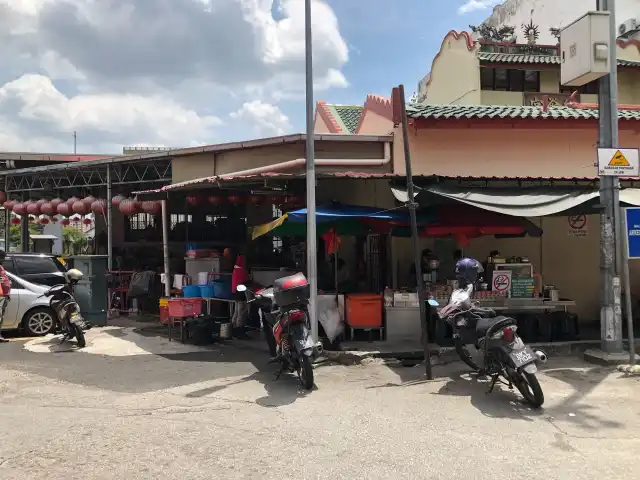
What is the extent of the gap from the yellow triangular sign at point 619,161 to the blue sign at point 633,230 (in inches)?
31.7

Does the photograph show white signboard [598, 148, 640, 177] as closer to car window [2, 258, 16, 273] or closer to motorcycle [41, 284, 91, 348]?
motorcycle [41, 284, 91, 348]

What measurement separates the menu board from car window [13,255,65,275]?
8963 millimetres

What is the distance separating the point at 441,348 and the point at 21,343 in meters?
7.40

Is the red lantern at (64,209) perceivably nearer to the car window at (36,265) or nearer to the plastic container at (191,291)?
the car window at (36,265)

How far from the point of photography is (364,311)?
9188 millimetres

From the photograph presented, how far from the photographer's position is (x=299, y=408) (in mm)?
5988

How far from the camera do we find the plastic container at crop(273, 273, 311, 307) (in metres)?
7.01

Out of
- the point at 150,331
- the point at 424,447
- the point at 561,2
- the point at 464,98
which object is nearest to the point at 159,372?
the point at 150,331

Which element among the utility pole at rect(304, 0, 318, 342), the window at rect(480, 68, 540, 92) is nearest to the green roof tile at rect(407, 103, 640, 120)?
the utility pole at rect(304, 0, 318, 342)

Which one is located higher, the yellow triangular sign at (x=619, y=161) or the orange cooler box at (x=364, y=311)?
the yellow triangular sign at (x=619, y=161)

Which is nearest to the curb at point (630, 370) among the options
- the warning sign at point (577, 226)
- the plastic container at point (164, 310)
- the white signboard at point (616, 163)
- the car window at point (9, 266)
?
the white signboard at point (616, 163)

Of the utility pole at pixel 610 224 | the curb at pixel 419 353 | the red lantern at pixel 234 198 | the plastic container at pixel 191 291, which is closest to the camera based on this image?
the utility pole at pixel 610 224

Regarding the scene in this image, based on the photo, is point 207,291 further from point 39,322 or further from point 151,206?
point 39,322

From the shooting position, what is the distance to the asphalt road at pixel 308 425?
4312 mm
